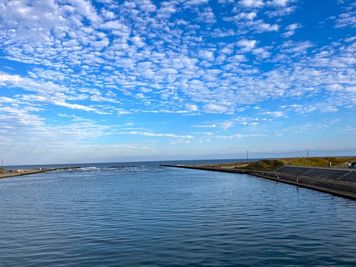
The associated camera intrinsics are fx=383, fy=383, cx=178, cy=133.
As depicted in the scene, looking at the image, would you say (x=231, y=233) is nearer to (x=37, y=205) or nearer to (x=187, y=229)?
(x=187, y=229)

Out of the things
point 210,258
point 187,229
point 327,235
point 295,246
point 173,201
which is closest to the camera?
point 210,258

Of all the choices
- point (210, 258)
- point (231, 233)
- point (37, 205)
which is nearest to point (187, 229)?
point (231, 233)

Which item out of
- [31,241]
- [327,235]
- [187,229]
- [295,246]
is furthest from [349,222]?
[31,241]

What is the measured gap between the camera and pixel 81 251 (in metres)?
24.1

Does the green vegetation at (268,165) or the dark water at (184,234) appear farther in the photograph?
the green vegetation at (268,165)

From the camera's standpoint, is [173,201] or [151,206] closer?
[151,206]

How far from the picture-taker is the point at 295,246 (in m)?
23.8

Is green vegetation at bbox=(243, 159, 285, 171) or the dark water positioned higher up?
green vegetation at bbox=(243, 159, 285, 171)

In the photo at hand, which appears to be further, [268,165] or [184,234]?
[268,165]

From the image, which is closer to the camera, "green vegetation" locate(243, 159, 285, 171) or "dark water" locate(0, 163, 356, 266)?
"dark water" locate(0, 163, 356, 266)

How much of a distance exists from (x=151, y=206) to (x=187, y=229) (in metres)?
16.4

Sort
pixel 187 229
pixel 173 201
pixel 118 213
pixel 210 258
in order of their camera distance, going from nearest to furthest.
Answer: pixel 210 258
pixel 187 229
pixel 118 213
pixel 173 201

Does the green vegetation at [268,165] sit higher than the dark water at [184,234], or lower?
higher

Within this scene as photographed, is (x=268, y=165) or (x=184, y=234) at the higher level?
(x=268, y=165)
